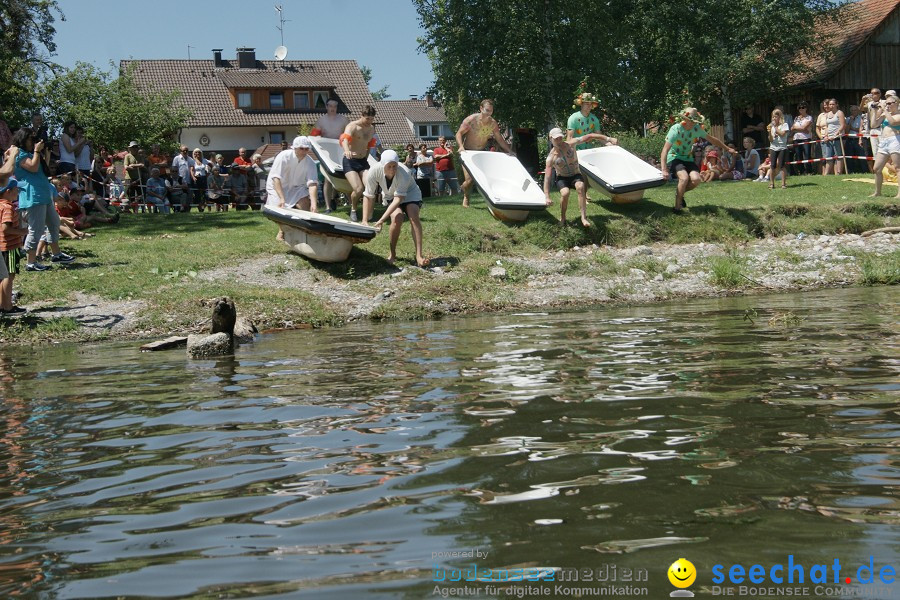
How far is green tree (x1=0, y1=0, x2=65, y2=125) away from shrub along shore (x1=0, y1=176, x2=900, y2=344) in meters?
16.4

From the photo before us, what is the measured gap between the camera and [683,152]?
16.3 metres

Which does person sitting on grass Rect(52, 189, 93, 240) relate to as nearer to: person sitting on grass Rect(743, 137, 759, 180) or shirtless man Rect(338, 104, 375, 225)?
shirtless man Rect(338, 104, 375, 225)

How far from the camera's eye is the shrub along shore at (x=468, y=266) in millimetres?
12055

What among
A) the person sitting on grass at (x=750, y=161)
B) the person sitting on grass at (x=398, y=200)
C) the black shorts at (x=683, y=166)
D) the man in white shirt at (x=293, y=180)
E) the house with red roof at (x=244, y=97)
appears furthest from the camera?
the house with red roof at (x=244, y=97)

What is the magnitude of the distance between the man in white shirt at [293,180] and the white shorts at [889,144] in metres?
9.89

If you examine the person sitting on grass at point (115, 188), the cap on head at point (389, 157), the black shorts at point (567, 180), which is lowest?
the black shorts at point (567, 180)

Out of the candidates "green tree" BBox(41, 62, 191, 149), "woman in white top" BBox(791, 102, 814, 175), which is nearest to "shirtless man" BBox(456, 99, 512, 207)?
"woman in white top" BBox(791, 102, 814, 175)

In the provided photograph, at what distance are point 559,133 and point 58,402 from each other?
10.2 meters

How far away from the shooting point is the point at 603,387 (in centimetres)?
638

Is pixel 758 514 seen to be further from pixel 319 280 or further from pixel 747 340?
pixel 319 280

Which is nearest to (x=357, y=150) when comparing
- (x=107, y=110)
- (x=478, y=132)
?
(x=478, y=132)

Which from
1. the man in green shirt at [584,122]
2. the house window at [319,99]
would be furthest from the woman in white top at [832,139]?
the house window at [319,99]

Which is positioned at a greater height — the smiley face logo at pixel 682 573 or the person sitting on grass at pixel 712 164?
the person sitting on grass at pixel 712 164

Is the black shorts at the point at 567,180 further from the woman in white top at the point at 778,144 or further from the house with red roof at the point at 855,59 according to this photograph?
the house with red roof at the point at 855,59
